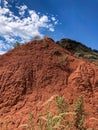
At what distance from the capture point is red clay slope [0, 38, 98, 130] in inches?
552

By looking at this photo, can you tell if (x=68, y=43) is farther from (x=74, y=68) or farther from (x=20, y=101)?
(x=20, y=101)

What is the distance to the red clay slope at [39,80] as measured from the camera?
14.0 m

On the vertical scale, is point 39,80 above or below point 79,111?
above

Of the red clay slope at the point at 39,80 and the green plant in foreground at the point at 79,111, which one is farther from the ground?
the red clay slope at the point at 39,80

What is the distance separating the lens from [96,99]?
565 inches

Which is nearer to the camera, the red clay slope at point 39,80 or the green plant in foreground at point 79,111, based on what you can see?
the green plant in foreground at point 79,111

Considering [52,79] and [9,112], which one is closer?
[9,112]

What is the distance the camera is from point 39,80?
15.6 metres

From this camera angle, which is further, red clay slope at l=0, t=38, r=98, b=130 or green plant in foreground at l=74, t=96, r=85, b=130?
red clay slope at l=0, t=38, r=98, b=130

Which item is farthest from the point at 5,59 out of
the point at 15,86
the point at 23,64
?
the point at 15,86

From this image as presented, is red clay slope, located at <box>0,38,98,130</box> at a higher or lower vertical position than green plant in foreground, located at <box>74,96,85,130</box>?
higher

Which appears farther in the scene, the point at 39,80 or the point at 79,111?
the point at 39,80

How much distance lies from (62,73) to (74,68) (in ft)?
3.20

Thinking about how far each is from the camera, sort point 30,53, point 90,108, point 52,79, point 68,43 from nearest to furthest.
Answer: point 90,108
point 52,79
point 30,53
point 68,43
